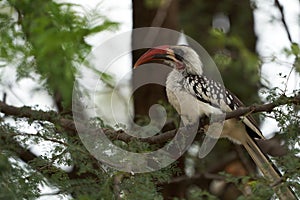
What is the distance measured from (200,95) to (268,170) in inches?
20.6

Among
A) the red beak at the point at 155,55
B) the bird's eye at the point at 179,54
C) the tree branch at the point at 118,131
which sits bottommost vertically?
the tree branch at the point at 118,131

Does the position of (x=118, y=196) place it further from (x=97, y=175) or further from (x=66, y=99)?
(x=66, y=99)

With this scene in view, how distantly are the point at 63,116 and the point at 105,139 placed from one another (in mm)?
576

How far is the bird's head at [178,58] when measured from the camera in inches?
150

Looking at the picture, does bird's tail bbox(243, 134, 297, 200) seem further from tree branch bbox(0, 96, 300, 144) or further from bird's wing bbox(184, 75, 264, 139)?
tree branch bbox(0, 96, 300, 144)

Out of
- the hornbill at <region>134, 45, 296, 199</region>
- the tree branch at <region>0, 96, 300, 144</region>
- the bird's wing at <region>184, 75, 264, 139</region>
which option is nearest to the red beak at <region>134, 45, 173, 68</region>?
the hornbill at <region>134, 45, 296, 199</region>

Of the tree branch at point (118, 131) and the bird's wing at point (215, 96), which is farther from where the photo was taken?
the bird's wing at point (215, 96)

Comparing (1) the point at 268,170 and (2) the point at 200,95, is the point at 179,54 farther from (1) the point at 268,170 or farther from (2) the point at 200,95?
(1) the point at 268,170

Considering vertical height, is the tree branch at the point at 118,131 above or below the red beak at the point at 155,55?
below

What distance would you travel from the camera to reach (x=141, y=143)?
3.16 meters

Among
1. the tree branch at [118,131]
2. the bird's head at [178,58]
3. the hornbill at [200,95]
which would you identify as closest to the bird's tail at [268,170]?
the hornbill at [200,95]

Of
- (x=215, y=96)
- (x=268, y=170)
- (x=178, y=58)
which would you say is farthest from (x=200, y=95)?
(x=268, y=170)

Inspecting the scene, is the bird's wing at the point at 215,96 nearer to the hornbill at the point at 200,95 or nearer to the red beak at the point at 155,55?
the hornbill at the point at 200,95

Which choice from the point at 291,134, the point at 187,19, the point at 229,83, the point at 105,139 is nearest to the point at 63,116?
the point at 105,139
